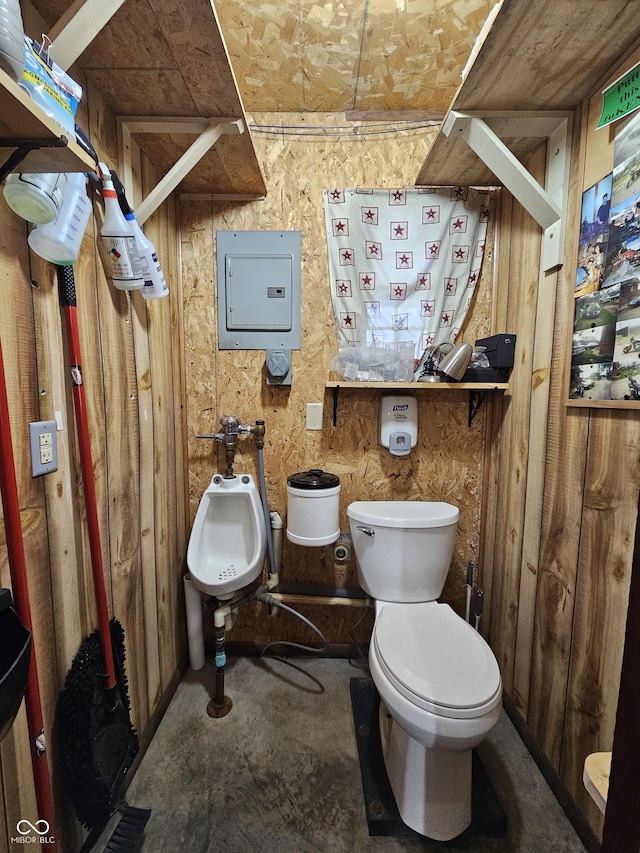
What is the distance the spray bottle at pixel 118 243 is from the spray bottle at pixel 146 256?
0.01 m

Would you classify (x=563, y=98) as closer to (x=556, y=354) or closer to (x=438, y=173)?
(x=438, y=173)

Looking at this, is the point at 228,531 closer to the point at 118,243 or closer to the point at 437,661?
the point at 437,661

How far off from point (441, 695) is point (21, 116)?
4.84ft

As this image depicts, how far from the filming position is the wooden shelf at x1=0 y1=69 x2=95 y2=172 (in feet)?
1.60

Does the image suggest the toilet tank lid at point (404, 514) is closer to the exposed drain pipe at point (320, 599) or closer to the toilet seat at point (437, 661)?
the toilet seat at point (437, 661)

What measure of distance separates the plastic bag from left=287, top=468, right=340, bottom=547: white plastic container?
459 mm

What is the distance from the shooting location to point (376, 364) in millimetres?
1458

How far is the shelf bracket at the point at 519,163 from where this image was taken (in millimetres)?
1086

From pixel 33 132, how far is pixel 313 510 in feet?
4.15

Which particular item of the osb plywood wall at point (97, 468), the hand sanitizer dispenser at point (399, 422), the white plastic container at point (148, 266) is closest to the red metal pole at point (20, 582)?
the osb plywood wall at point (97, 468)

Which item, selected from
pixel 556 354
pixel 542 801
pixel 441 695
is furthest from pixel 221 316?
pixel 542 801

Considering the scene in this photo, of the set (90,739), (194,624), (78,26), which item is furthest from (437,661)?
(78,26)

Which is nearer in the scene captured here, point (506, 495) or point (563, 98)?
point (563, 98)

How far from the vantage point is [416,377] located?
1.45m
